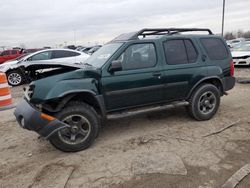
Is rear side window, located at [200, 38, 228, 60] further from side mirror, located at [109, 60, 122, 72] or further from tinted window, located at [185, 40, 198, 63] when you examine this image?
side mirror, located at [109, 60, 122, 72]

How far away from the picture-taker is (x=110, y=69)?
4363mm

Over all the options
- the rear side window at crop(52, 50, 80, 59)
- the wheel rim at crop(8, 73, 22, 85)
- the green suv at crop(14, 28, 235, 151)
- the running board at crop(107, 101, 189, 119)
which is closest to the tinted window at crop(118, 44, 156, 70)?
the green suv at crop(14, 28, 235, 151)

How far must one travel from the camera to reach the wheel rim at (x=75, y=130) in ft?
13.4

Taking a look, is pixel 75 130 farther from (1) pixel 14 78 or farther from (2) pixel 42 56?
(1) pixel 14 78

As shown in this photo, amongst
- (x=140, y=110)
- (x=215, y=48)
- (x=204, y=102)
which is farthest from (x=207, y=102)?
(x=140, y=110)

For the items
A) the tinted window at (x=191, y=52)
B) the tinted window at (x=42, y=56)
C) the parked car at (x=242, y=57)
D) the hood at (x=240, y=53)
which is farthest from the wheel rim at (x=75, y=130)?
the hood at (x=240, y=53)

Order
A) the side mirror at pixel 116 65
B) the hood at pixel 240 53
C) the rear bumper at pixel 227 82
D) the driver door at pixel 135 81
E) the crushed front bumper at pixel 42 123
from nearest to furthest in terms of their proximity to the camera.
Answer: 1. the crushed front bumper at pixel 42 123
2. the side mirror at pixel 116 65
3. the driver door at pixel 135 81
4. the rear bumper at pixel 227 82
5. the hood at pixel 240 53

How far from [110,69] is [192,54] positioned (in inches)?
75.4

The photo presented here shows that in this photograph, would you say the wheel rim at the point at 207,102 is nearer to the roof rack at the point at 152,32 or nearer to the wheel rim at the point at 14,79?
the roof rack at the point at 152,32

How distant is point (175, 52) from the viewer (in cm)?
507

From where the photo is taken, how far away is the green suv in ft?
13.1

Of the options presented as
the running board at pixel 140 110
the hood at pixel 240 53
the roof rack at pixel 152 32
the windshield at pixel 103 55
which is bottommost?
the running board at pixel 140 110

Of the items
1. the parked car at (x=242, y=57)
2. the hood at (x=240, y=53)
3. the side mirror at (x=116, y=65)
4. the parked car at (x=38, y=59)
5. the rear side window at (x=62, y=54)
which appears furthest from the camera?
the hood at (x=240, y=53)

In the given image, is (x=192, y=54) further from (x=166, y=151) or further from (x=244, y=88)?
(x=244, y=88)
